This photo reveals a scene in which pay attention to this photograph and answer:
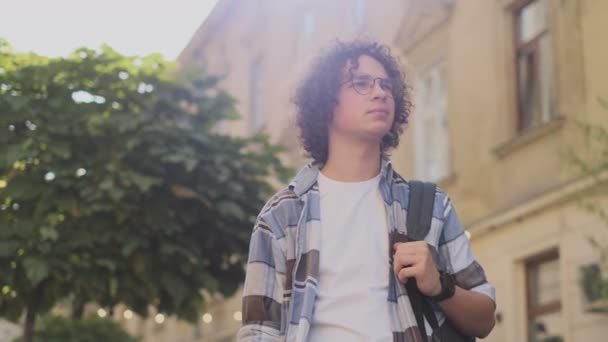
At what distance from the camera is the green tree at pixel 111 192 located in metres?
12.0

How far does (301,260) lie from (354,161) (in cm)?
34

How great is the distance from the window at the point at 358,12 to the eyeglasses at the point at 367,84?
2040 centimetres

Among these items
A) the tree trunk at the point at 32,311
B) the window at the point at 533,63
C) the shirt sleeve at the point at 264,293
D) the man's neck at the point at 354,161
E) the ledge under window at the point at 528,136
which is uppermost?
the window at the point at 533,63

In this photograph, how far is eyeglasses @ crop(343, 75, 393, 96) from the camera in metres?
3.88

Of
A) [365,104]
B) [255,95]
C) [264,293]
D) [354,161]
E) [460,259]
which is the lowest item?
[264,293]

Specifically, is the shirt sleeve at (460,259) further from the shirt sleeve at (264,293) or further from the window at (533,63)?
the window at (533,63)

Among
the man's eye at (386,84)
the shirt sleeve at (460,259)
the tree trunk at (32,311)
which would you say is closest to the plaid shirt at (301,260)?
the shirt sleeve at (460,259)

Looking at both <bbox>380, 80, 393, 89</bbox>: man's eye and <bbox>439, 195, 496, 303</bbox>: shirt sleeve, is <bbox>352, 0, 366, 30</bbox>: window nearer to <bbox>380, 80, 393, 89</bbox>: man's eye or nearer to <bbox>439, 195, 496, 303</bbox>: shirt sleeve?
<bbox>380, 80, 393, 89</bbox>: man's eye

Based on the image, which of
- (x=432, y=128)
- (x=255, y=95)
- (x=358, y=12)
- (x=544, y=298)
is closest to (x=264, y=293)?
(x=544, y=298)

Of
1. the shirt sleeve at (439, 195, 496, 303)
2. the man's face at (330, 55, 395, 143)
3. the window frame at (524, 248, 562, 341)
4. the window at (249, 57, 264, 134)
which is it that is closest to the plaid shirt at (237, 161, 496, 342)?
the shirt sleeve at (439, 195, 496, 303)

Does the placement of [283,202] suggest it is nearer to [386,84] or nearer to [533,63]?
[386,84]

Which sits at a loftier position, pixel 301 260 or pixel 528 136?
pixel 528 136

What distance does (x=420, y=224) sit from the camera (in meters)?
3.65

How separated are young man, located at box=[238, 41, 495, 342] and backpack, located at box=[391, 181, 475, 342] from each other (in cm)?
2
